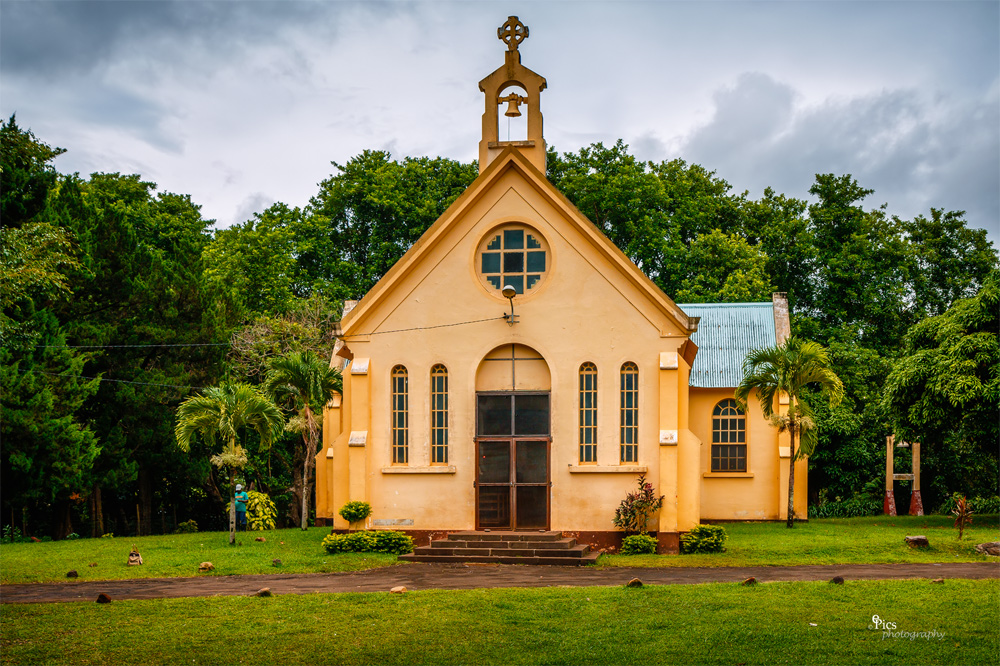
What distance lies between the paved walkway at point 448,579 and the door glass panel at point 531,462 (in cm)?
374

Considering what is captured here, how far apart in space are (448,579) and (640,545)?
557 cm

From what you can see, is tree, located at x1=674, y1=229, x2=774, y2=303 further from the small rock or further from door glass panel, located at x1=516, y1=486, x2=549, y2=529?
the small rock

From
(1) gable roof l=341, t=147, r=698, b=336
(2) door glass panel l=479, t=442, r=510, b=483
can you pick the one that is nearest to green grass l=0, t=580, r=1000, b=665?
(2) door glass panel l=479, t=442, r=510, b=483

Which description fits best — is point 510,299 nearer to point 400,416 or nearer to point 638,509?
point 400,416

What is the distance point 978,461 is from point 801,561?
62.4 feet

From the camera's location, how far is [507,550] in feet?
73.9

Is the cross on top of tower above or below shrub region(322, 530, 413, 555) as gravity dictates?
above

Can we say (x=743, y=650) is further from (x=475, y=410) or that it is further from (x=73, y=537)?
(x=73, y=537)

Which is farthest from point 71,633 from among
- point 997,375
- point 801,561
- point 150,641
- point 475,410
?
point 997,375

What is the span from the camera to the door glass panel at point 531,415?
79.9 feet

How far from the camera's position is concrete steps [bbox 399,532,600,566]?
72.3 feet

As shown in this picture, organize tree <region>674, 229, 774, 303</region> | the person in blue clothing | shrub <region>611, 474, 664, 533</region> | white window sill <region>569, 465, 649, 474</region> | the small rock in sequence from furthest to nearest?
tree <region>674, 229, 774, 303</region>
the person in blue clothing
white window sill <region>569, 465, 649, 474</region>
shrub <region>611, 474, 664, 533</region>
the small rock

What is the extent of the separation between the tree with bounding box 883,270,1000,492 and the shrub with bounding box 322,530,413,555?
14.3 m

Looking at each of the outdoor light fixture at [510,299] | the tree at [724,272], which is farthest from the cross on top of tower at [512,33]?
the tree at [724,272]
